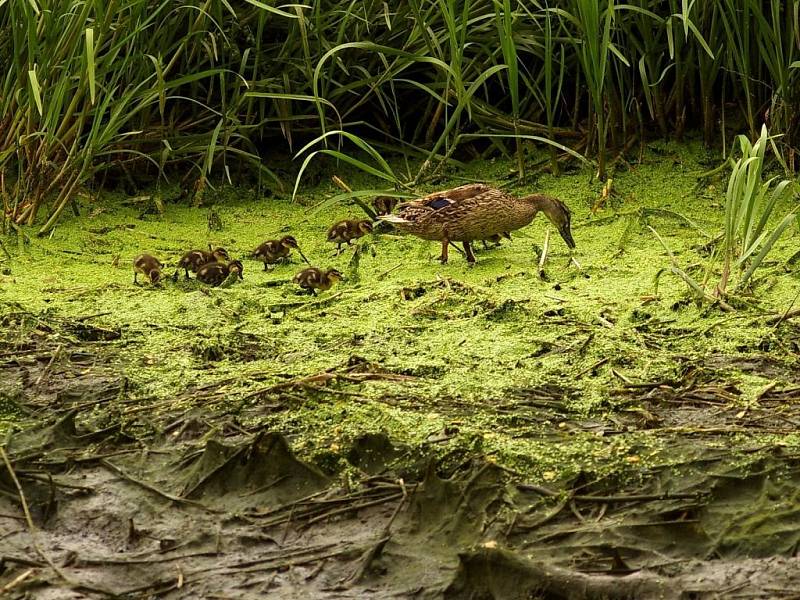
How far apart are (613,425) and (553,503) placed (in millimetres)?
512

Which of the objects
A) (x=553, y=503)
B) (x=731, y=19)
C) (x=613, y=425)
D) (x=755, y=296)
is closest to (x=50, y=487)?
(x=553, y=503)

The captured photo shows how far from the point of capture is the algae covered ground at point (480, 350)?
280cm

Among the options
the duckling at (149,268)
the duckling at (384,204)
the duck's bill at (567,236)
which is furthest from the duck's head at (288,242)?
the duck's bill at (567,236)

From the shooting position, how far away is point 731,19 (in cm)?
526

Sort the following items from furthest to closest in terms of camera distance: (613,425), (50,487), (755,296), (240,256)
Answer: (240,256) < (755,296) < (613,425) < (50,487)

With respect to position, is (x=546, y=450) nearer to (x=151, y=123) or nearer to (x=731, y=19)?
(x=731, y=19)

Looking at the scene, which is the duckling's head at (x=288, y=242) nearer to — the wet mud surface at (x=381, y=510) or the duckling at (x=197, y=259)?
the duckling at (x=197, y=259)

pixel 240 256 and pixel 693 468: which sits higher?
pixel 693 468

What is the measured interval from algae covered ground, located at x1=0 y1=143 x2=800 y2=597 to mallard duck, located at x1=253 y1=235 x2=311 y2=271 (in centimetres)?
7

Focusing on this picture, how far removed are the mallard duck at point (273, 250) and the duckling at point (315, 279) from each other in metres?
0.37

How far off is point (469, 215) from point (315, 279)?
69 cm

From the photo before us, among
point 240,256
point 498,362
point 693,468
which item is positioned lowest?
point 240,256

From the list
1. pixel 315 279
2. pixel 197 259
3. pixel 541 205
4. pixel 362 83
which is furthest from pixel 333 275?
pixel 362 83

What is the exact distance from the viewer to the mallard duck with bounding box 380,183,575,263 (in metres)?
4.88
